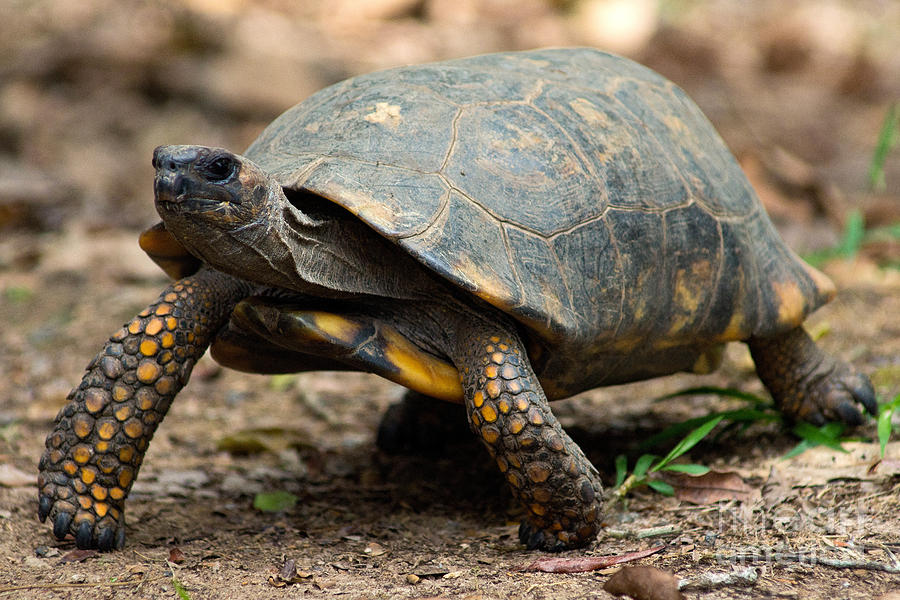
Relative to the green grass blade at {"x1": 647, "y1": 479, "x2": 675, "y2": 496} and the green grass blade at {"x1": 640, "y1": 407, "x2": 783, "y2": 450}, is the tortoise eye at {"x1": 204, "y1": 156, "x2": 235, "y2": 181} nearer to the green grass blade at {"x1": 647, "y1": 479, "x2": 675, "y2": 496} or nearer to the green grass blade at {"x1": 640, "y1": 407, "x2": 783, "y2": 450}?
the green grass blade at {"x1": 647, "y1": 479, "x2": 675, "y2": 496}

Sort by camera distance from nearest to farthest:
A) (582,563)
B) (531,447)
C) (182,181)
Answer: (182,181) < (582,563) < (531,447)

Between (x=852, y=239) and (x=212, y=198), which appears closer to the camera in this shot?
(x=212, y=198)

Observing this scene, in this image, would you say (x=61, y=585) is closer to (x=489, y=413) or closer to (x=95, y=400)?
(x=95, y=400)

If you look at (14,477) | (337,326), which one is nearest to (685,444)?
(337,326)

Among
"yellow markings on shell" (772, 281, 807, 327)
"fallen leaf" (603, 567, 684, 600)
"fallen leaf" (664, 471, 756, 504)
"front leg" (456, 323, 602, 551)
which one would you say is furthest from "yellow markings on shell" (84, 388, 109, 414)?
"yellow markings on shell" (772, 281, 807, 327)

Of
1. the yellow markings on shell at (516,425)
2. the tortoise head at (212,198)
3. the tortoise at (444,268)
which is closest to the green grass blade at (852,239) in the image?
the tortoise at (444,268)

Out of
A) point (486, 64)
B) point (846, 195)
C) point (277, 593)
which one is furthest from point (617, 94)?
point (846, 195)

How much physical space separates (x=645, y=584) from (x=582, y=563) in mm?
428

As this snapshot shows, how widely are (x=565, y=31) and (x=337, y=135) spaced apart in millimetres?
12632

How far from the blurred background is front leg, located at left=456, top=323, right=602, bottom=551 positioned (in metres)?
5.32

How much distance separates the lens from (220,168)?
2.69 m

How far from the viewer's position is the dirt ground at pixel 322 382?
2.78 metres


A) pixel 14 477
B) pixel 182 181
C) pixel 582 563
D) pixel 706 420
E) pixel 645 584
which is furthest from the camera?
pixel 706 420

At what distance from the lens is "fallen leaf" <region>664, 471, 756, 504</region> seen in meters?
3.33
